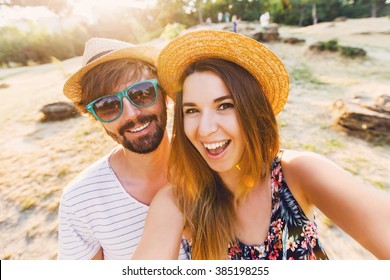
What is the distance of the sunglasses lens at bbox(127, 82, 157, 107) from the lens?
1.76 m

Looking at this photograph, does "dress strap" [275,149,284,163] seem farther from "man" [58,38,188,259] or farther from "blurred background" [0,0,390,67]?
"blurred background" [0,0,390,67]

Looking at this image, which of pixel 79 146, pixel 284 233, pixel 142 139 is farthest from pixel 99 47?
pixel 79 146

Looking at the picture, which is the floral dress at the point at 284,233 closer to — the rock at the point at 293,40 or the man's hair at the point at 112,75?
the man's hair at the point at 112,75

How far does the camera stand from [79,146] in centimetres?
507

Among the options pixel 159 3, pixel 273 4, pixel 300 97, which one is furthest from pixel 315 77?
pixel 159 3

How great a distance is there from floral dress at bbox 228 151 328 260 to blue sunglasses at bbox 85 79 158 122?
102 cm

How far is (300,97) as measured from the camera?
666 centimetres

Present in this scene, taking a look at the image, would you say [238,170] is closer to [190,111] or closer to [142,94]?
[190,111]

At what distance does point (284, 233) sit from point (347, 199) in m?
0.41

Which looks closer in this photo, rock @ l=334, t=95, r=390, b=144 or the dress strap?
the dress strap

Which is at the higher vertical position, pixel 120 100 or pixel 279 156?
pixel 120 100

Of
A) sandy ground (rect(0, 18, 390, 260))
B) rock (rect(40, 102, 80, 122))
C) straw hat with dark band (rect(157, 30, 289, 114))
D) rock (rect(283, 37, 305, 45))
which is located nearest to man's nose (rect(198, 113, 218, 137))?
straw hat with dark band (rect(157, 30, 289, 114))

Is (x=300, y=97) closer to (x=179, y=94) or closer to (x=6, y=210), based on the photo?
(x=179, y=94)

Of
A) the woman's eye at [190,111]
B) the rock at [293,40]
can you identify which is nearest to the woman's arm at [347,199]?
the woman's eye at [190,111]
